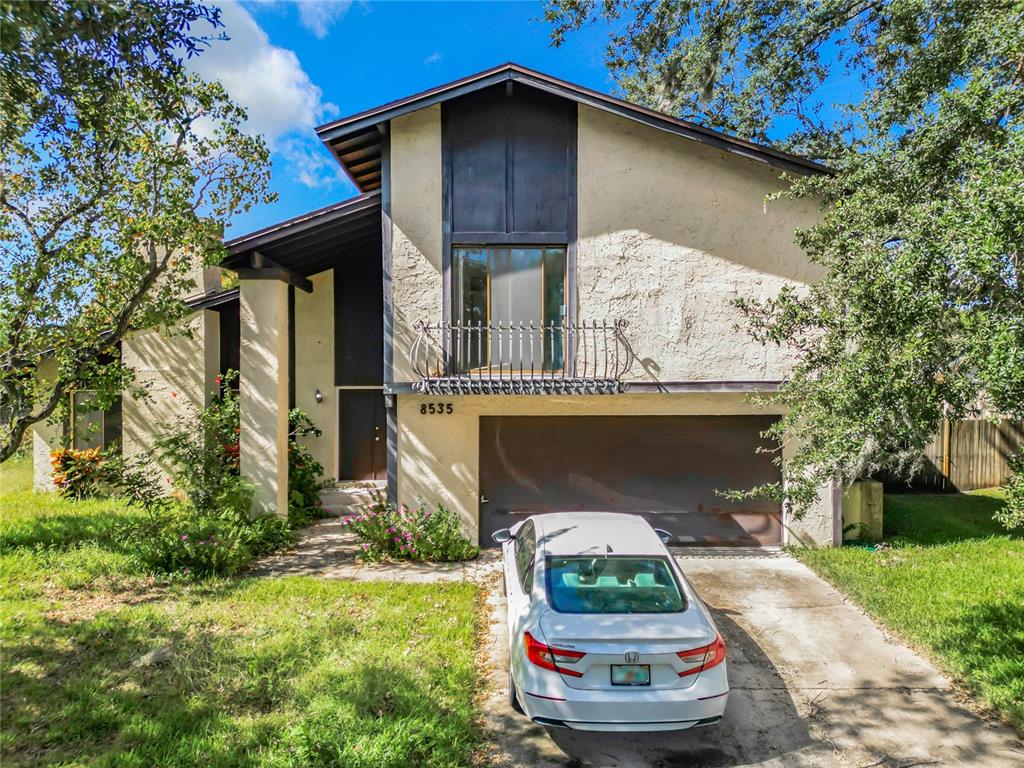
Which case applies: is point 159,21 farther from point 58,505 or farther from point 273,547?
point 58,505

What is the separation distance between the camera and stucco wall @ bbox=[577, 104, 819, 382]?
8914mm

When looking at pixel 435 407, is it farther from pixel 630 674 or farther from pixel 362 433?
pixel 630 674

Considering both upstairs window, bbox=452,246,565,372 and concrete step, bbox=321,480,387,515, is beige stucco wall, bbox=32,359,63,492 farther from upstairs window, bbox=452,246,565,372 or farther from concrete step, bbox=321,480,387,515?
upstairs window, bbox=452,246,565,372

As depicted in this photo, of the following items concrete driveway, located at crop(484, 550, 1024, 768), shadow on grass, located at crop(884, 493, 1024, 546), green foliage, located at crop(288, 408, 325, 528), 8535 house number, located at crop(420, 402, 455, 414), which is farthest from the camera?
green foliage, located at crop(288, 408, 325, 528)

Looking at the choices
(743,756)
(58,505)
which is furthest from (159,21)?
(58,505)

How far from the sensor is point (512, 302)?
915cm

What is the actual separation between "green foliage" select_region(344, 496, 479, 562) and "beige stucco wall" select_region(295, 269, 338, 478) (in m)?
3.63

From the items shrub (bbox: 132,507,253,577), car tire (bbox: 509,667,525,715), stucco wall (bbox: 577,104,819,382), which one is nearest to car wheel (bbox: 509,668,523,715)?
car tire (bbox: 509,667,525,715)

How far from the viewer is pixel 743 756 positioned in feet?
14.4

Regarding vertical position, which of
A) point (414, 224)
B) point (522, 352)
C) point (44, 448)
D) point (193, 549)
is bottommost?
point (193, 549)

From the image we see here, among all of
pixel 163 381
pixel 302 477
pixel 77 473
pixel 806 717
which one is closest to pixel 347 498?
pixel 302 477

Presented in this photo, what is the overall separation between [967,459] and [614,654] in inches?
539

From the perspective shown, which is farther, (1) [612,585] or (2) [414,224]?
(2) [414,224]

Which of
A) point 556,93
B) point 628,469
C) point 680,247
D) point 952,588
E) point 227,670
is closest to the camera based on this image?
point 227,670
